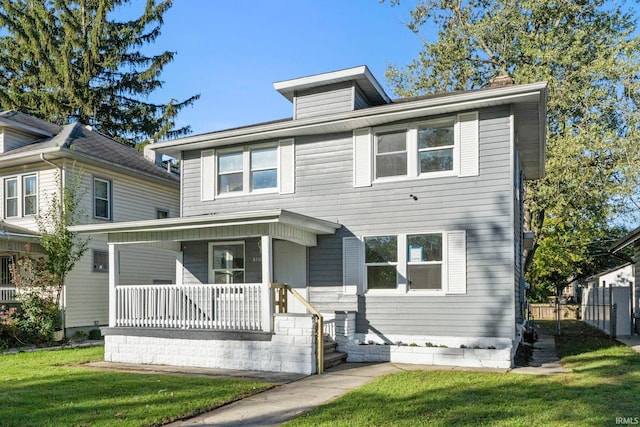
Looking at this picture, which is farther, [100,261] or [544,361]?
[100,261]

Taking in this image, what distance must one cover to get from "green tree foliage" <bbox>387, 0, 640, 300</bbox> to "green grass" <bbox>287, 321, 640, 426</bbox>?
11.3 metres

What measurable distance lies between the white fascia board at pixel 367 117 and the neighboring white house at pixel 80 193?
459 centimetres

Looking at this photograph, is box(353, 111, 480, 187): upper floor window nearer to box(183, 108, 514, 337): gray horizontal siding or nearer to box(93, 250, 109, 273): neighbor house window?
box(183, 108, 514, 337): gray horizontal siding

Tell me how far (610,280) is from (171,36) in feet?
82.9

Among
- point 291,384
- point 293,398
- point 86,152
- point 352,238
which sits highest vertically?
point 86,152

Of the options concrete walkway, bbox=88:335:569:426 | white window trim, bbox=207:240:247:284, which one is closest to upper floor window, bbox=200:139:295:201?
white window trim, bbox=207:240:247:284

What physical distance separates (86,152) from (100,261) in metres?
3.49

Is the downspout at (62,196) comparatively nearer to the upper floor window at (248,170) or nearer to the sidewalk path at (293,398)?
the upper floor window at (248,170)

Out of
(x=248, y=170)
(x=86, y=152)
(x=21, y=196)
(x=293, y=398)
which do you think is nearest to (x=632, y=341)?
(x=293, y=398)

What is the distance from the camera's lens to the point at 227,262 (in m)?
12.4

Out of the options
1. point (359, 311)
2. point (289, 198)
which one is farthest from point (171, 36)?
point (359, 311)

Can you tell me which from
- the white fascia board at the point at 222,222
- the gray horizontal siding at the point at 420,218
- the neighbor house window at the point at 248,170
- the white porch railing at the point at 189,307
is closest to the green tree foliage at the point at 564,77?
the gray horizontal siding at the point at 420,218

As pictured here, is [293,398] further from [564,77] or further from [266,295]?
[564,77]

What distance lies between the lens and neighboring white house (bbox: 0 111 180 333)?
15779 mm
